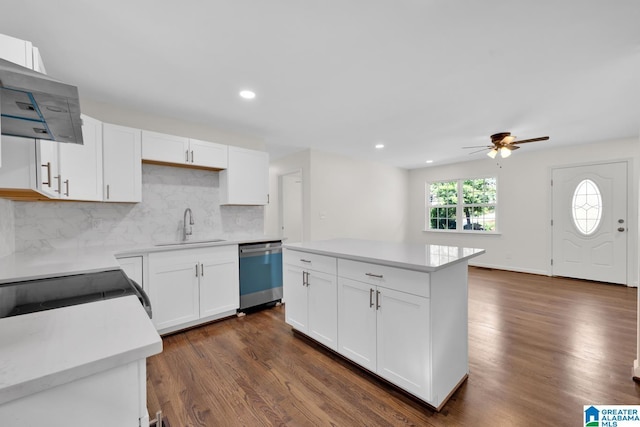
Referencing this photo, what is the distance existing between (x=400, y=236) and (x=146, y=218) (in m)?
5.72

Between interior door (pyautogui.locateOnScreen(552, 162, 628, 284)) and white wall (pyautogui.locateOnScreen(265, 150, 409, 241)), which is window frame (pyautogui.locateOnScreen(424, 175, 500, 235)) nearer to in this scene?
white wall (pyautogui.locateOnScreen(265, 150, 409, 241))

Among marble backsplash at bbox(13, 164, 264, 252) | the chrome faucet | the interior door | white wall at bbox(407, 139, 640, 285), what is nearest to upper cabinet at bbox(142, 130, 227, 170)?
marble backsplash at bbox(13, 164, 264, 252)

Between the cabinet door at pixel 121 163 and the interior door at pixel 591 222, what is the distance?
21.8ft

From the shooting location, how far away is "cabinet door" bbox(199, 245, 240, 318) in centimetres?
292

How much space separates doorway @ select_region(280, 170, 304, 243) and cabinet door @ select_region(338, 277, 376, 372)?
3833mm

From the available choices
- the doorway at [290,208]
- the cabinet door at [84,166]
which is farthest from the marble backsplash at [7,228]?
the doorway at [290,208]

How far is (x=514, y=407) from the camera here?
A: 66.7 inches

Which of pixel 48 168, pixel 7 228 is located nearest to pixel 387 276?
pixel 48 168

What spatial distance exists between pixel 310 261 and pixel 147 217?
199cm

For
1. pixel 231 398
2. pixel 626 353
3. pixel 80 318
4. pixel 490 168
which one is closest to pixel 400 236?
pixel 490 168

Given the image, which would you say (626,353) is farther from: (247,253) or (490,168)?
(490,168)

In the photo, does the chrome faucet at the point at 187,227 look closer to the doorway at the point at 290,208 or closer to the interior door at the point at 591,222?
the doorway at the point at 290,208

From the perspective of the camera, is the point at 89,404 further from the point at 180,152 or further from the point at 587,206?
the point at 587,206

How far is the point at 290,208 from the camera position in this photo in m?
6.26
